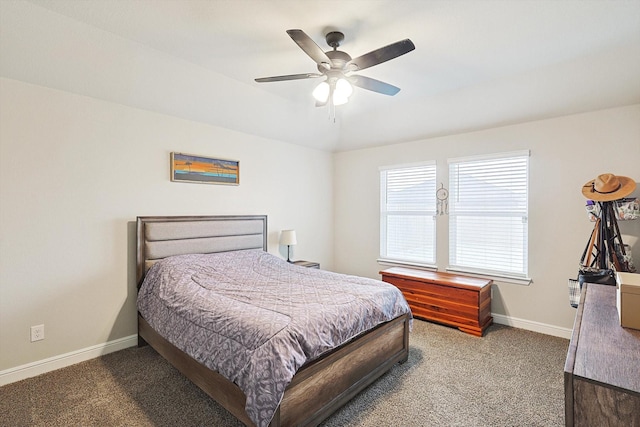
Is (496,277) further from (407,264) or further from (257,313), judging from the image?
(257,313)

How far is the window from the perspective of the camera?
429 centimetres

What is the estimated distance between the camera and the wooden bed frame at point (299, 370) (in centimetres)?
176

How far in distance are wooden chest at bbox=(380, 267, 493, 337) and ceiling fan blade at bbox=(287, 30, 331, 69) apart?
2.65m

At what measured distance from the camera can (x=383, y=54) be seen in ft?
6.70

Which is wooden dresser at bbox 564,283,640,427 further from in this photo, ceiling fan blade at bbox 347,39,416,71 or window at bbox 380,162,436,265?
window at bbox 380,162,436,265

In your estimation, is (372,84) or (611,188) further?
(611,188)

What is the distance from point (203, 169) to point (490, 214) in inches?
137

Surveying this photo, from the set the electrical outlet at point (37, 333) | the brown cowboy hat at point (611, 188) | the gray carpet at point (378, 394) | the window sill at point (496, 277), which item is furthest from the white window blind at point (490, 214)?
the electrical outlet at point (37, 333)

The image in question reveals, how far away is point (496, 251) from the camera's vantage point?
372 centimetres

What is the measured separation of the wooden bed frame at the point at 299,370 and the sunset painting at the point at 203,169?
1.48ft

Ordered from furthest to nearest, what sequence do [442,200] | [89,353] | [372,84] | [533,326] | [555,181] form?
1. [442,200]
2. [533,326]
3. [555,181]
4. [89,353]
5. [372,84]

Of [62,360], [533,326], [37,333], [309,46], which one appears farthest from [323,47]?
[533,326]

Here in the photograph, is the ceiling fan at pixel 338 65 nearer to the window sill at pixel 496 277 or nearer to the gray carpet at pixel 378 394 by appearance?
the gray carpet at pixel 378 394

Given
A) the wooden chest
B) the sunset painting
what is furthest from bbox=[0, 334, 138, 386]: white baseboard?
the wooden chest
